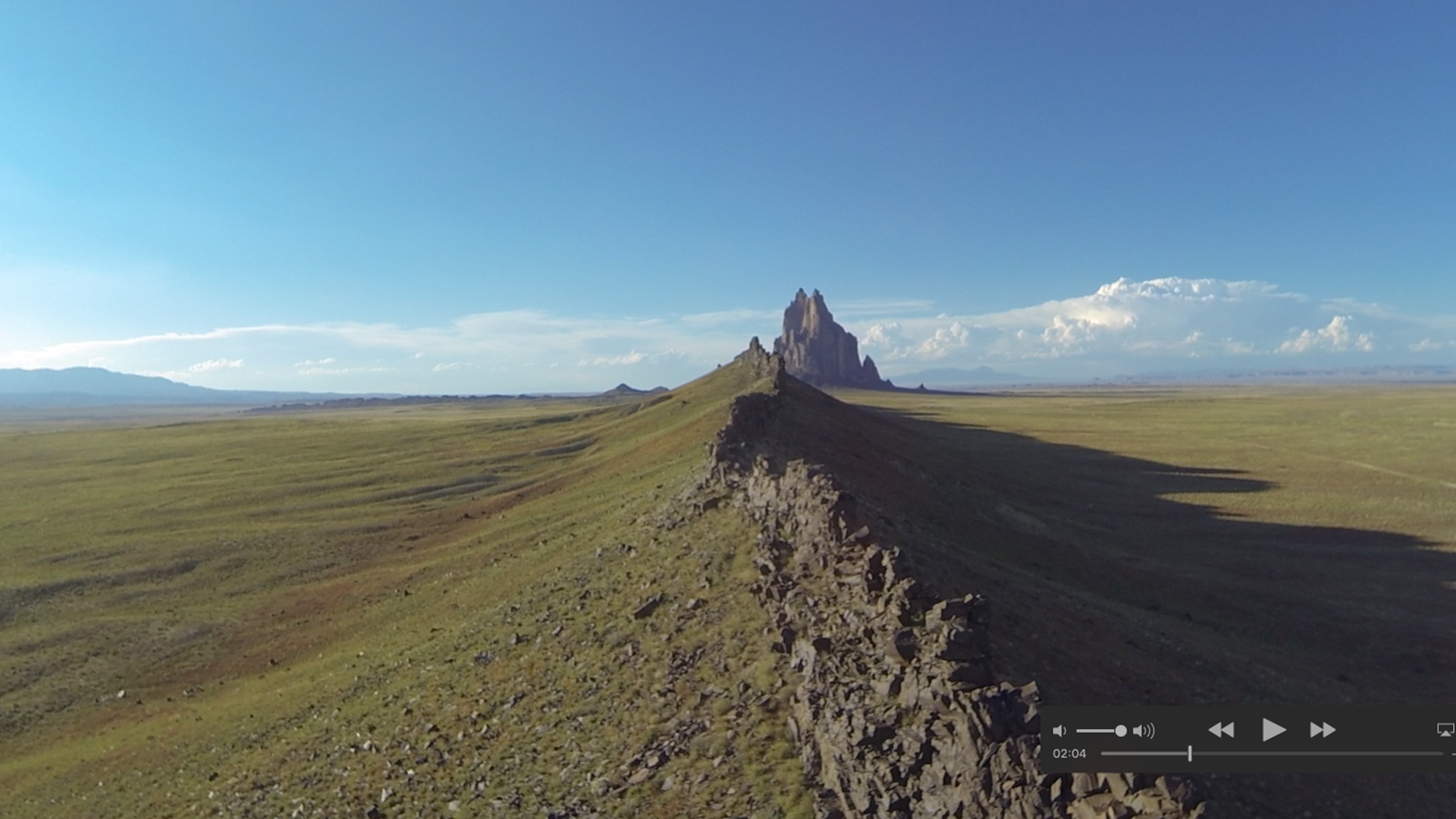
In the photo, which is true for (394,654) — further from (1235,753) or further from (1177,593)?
(1177,593)

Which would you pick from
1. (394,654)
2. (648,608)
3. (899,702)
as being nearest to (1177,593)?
(648,608)

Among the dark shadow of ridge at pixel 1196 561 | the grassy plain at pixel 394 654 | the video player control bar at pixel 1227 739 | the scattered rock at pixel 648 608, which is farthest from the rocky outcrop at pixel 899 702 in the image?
the dark shadow of ridge at pixel 1196 561

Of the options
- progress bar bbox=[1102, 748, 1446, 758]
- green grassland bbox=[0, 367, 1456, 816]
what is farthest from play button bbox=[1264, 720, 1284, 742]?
green grassland bbox=[0, 367, 1456, 816]

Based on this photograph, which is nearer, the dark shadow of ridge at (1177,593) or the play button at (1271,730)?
the play button at (1271,730)

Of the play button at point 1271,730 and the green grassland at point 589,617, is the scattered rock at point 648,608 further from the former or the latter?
the play button at point 1271,730

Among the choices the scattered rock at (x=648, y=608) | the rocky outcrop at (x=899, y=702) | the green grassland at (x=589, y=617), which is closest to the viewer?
the rocky outcrop at (x=899, y=702)

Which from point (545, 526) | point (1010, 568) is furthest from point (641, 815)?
point (545, 526)

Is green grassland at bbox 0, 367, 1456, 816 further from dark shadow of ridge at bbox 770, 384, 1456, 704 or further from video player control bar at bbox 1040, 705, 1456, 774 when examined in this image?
→ video player control bar at bbox 1040, 705, 1456, 774
